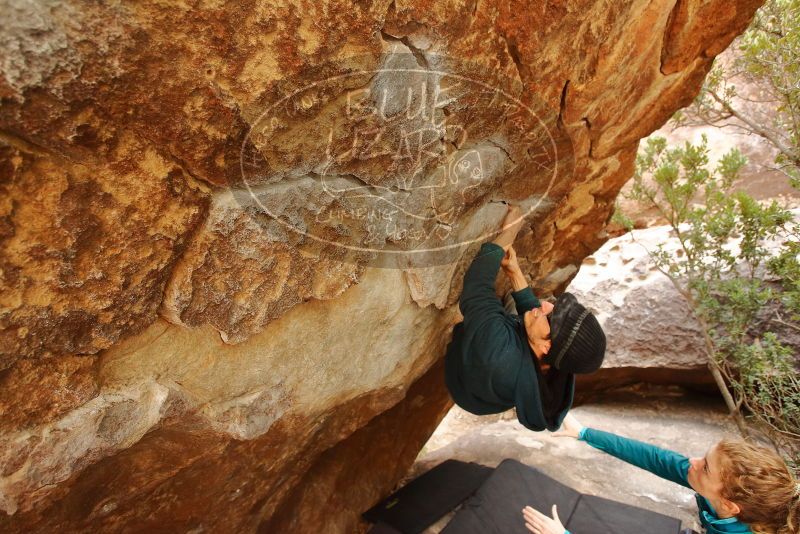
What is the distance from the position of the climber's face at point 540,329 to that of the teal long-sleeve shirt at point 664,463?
0.95m

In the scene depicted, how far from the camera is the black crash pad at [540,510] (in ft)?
8.77

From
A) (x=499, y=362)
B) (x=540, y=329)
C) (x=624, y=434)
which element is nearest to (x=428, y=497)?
(x=499, y=362)

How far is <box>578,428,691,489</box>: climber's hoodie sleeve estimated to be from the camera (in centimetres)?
235

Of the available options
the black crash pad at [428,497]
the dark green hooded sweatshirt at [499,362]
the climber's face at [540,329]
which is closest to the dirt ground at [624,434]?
the black crash pad at [428,497]

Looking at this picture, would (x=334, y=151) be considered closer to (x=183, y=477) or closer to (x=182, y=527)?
(x=183, y=477)

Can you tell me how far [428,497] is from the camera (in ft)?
10.0

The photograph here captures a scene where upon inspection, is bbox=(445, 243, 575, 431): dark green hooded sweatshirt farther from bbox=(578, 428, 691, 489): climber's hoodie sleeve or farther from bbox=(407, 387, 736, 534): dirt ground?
bbox=(407, 387, 736, 534): dirt ground

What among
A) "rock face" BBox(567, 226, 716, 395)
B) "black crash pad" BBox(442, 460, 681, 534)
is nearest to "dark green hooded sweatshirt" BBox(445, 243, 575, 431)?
"black crash pad" BBox(442, 460, 681, 534)

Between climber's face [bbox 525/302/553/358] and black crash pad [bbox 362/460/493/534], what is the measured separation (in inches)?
55.0

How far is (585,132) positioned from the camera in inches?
91.7

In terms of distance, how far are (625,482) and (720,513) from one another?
125 cm

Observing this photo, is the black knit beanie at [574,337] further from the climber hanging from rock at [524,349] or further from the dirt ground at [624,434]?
the dirt ground at [624,434]

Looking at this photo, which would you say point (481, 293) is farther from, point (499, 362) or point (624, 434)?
point (624, 434)

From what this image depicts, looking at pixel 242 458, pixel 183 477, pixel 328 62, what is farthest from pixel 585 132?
pixel 183 477
